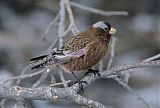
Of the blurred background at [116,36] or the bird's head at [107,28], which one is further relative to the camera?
the blurred background at [116,36]

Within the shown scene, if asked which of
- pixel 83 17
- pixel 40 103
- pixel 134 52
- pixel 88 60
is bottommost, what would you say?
pixel 88 60

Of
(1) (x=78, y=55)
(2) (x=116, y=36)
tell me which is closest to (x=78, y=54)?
(1) (x=78, y=55)

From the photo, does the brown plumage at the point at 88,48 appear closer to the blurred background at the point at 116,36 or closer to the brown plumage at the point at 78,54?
the brown plumage at the point at 78,54

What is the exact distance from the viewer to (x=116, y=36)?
325 inches

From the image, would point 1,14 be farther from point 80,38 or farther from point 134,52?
point 80,38

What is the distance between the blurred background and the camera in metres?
8.11

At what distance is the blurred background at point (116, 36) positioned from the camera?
8.11 m

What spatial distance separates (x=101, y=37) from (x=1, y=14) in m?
4.44

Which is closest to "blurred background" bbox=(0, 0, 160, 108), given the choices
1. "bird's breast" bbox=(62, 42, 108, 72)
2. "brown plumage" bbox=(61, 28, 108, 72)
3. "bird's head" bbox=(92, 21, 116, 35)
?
"bird's head" bbox=(92, 21, 116, 35)

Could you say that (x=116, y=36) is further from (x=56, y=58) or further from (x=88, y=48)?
(x=56, y=58)

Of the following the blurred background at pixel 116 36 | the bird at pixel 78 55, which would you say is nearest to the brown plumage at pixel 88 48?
the bird at pixel 78 55

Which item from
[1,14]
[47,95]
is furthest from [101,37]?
[1,14]

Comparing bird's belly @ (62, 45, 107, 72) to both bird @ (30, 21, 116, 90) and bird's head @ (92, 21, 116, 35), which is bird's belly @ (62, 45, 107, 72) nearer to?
bird @ (30, 21, 116, 90)

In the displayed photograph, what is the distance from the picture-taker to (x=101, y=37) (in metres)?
4.38
